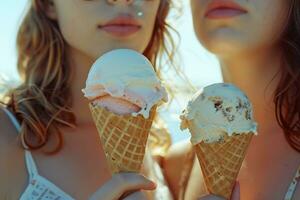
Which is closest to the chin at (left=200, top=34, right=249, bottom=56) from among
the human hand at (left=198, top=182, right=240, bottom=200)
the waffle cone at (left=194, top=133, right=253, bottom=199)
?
the waffle cone at (left=194, top=133, right=253, bottom=199)

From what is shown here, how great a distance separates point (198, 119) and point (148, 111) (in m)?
0.17

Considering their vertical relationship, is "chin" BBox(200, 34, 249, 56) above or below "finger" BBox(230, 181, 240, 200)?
above

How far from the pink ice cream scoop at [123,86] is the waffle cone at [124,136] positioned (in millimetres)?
26

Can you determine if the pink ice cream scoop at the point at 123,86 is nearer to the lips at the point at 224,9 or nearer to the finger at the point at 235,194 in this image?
the finger at the point at 235,194

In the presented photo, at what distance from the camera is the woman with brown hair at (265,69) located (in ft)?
7.31

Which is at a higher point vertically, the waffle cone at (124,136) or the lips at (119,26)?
the lips at (119,26)

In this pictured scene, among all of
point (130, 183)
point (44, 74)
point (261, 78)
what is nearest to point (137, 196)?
point (130, 183)

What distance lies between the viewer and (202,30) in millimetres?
2383

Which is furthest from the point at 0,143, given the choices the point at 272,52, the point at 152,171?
the point at 272,52

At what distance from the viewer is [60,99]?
2.63m

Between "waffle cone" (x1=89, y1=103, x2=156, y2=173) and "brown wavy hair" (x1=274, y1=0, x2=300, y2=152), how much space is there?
0.68 metres

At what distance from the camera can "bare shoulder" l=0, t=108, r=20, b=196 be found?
7.75 ft

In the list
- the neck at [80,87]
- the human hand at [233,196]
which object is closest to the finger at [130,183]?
the human hand at [233,196]

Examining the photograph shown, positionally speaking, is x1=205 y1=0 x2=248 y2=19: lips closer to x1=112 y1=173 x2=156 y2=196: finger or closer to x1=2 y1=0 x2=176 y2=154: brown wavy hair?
x1=2 y1=0 x2=176 y2=154: brown wavy hair
